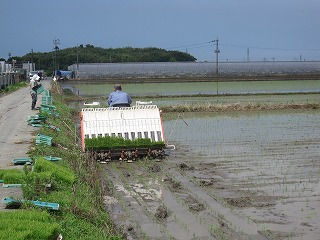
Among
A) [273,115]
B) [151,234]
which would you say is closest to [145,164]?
[151,234]

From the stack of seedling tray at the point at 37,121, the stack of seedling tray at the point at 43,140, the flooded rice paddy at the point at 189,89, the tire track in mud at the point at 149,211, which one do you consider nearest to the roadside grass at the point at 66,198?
the tire track in mud at the point at 149,211

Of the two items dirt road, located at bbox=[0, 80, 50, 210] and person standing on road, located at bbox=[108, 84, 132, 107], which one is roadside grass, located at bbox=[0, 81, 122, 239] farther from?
person standing on road, located at bbox=[108, 84, 132, 107]

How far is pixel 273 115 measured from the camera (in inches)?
890

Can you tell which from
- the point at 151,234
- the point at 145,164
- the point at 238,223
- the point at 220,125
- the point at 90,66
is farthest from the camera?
the point at 90,66

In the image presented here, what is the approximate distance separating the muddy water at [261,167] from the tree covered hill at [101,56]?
74.8m

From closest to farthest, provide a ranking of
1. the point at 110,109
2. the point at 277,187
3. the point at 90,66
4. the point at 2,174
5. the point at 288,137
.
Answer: the point at 2,174, the point at 277,187, the point at 110,109, the point at 288,137, the point at 90,66

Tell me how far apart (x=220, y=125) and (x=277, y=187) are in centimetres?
965

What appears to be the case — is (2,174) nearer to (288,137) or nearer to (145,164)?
(145,164)

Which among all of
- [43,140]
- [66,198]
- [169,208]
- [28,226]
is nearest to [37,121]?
[43,140]

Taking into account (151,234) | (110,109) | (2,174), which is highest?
(110,109)

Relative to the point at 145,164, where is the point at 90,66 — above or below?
above

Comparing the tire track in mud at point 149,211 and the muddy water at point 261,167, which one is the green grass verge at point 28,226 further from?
the muddy water at point 261,167

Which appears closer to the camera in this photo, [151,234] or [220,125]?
[151,234]

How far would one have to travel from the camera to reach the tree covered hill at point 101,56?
9319cm
